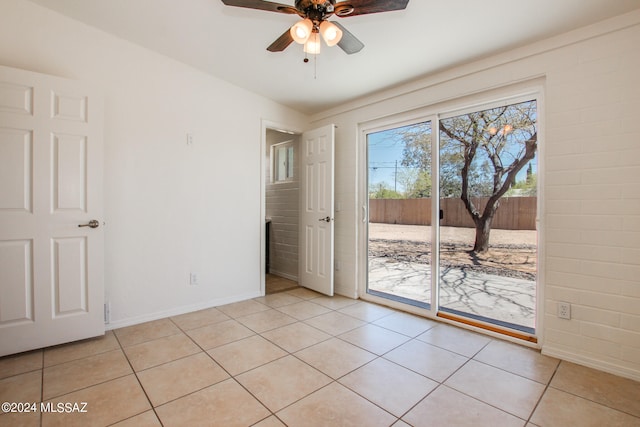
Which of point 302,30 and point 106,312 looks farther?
point 106,312

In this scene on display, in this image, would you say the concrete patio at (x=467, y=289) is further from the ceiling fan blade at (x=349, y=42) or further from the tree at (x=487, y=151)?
the ceiling fan blade at (x=349, y=42)

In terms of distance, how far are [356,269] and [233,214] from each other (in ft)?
5.39

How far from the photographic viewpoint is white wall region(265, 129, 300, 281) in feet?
15.1

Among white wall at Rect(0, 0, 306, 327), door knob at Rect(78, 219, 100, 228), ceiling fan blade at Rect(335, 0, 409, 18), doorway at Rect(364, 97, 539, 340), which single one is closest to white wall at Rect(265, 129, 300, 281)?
white wall at Rect(0, 0, 306, 327)

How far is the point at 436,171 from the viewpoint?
10.0ft

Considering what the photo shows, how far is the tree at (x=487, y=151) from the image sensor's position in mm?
2568

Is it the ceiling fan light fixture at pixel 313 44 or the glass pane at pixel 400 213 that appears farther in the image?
the glass pane at pixel 400 213

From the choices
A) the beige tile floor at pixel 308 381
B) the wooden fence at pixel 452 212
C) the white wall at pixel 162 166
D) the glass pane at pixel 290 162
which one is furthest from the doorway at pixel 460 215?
the white wall at pixel 162 166

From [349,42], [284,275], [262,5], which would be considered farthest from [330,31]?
[284,275]

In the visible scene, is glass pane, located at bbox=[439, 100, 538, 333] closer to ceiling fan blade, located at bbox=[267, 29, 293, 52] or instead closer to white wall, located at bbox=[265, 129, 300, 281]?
ceiling fan blade, located at bbox=[267, 29, 293, 52]

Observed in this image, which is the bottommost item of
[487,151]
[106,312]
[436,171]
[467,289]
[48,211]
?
[106,312]

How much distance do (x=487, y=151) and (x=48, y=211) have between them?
12.2 ft

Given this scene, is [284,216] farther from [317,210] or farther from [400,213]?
[400,213]

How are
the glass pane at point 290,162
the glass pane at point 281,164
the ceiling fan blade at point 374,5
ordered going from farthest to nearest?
the glass pane at point 281,164 < the glass pane at point 290,162 < the ceiling fan blade at point 374,5
